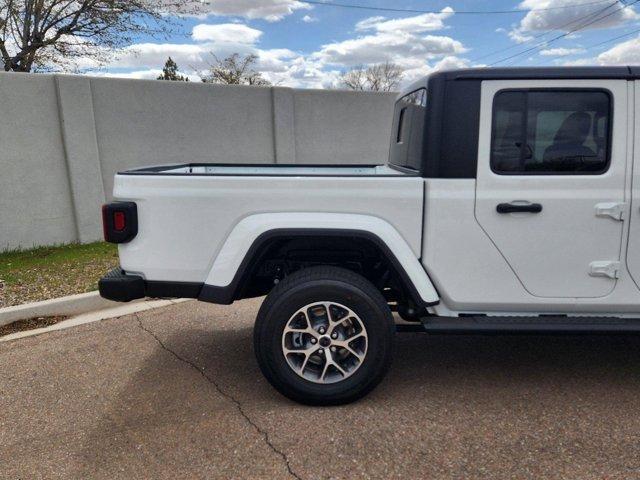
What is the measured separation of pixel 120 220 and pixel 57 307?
2.40m

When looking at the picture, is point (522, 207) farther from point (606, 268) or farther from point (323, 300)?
point (323, 300)

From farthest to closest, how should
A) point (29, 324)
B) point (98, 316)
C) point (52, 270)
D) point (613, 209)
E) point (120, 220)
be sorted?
point (52, 270)
point (98, 316)
point (29, 324)
point (120, 220)
point (613, 209)

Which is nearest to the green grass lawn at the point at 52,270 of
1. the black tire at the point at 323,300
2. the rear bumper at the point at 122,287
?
the rear bumper at the point at 122,287

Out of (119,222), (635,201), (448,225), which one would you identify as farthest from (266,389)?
(635,201)

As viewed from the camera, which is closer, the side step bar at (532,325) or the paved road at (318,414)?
the paved road at (318,414)

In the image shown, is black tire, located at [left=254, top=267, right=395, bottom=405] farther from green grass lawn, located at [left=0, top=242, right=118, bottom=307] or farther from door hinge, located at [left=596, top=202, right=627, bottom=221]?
green grass lawn, located at [left=0, top=242, right=118, bottom=307]

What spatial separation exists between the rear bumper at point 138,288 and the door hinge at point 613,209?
2406 millimetres

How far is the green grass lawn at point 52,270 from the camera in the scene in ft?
16.6

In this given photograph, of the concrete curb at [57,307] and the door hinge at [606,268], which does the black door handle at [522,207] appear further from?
the concrete curb at [57,307]

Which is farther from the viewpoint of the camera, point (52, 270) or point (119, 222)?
point (52, 270)

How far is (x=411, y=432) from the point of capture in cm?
266

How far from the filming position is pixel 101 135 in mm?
7441

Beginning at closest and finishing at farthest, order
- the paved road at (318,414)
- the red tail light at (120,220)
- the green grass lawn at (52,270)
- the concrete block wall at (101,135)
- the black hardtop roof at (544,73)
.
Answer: the paved road at (318,414), the black hardtop roof at (544,73), the red tail light at (120,220), the green grass lawn at (52,270), the concrete block wall at (101,135)

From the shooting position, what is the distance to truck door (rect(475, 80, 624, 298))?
2781mm
